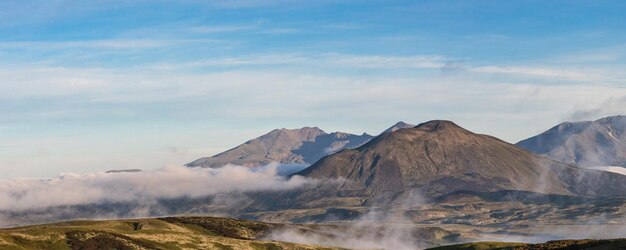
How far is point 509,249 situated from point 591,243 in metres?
36.2

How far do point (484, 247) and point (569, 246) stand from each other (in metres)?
56.1

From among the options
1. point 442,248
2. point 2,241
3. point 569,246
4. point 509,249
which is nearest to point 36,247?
point 2,241

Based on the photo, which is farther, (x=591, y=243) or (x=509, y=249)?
(x=509, y=249)

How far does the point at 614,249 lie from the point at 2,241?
148m

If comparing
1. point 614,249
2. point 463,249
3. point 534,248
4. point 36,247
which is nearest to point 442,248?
point 463,249

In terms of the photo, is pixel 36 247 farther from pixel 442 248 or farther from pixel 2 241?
pixel 442 248

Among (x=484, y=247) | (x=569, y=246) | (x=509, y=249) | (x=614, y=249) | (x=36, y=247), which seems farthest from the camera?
(x=36, y=247)

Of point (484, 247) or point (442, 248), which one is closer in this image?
point (484, 247)

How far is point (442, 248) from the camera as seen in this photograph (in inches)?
7805

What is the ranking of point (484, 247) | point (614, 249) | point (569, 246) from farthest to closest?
point (484, 247) → point (569, 246) → point (614, 249)

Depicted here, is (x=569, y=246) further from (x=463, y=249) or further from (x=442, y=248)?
(x=442, y=248)

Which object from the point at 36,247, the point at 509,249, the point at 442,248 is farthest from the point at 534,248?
the point at 36,247

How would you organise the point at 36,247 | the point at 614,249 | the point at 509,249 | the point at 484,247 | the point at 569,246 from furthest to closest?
1. the point at 36,247
2. the point at 484,247
3. the point at 509,249
4. the point at 569,246
5. the point at 614,249

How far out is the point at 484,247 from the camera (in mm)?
180000
